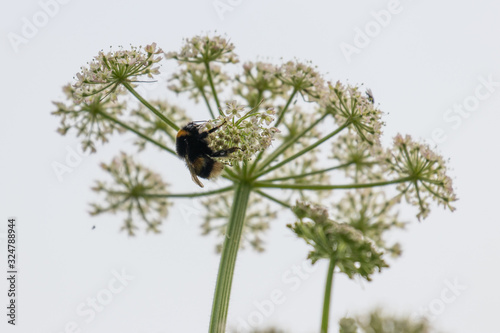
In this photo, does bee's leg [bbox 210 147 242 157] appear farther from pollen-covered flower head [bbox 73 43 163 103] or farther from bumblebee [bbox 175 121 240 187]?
pollen-covered flower head [bbox 73 43 163 103]

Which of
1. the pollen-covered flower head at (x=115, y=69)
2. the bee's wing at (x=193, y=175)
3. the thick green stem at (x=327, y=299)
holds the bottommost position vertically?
the thick green stem at (x=327, y=299)

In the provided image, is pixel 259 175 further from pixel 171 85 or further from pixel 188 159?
pixel 171 85

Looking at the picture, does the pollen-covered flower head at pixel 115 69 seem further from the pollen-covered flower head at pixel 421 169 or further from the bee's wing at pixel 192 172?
the pollen-covered flower head at pixel 421 169

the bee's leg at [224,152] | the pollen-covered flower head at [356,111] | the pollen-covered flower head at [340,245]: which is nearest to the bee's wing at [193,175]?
the bee's leg at [224,152]

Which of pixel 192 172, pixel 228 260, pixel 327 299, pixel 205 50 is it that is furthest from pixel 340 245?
pixel 205 50

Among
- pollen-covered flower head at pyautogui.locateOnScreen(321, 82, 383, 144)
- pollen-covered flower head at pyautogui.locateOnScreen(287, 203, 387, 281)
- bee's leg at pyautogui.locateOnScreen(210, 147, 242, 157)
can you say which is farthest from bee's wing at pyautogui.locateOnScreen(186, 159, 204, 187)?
pollen-covered flower head at pyautogui.locateOnScreen(321, 82, 383, 144)

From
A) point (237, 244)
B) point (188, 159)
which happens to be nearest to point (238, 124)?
point (188, 159)
